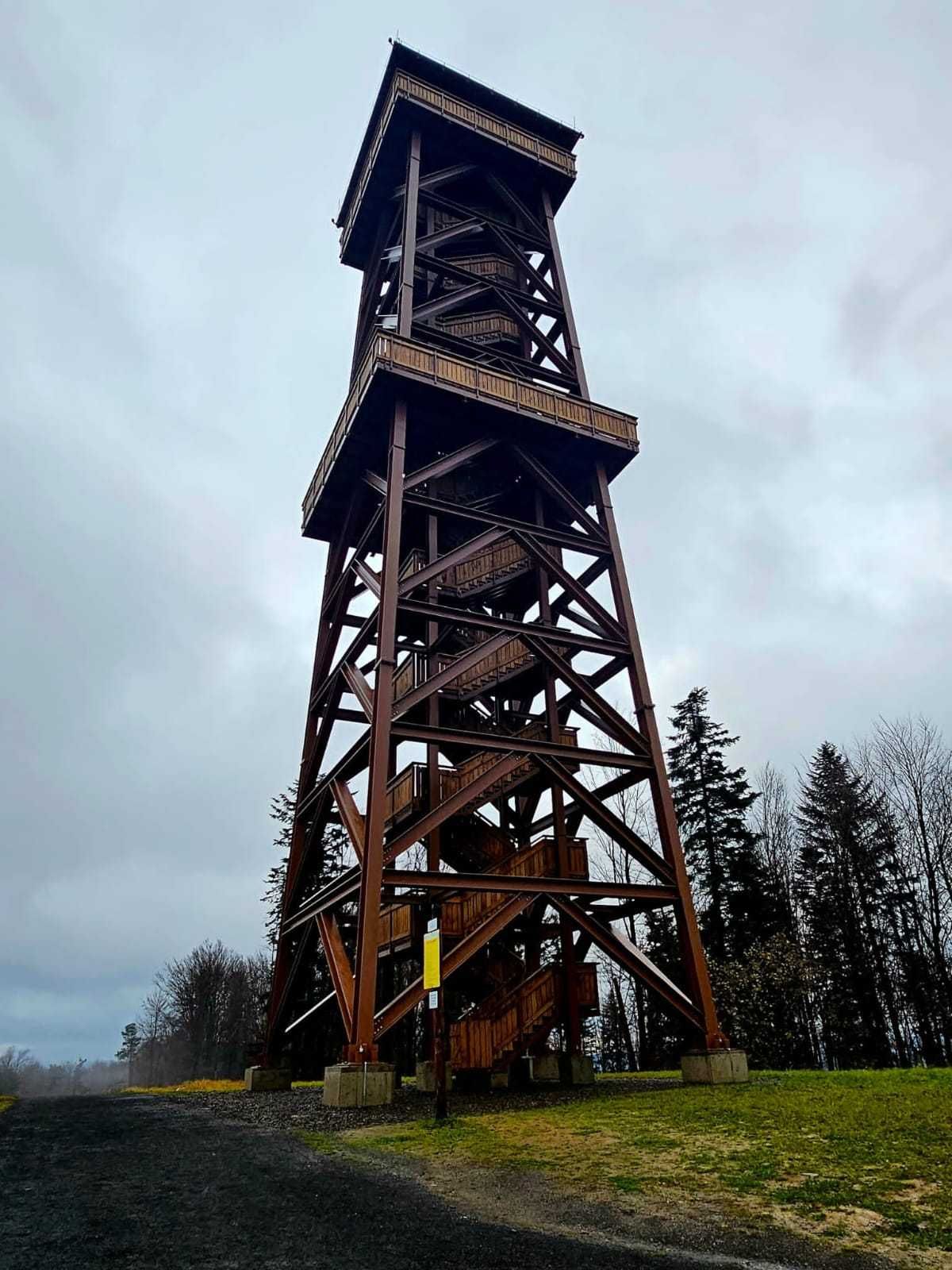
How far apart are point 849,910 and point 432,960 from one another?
26.3 metres

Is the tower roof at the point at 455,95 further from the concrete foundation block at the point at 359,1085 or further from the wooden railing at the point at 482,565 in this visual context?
the concrete foundation block at the point at 359,1085

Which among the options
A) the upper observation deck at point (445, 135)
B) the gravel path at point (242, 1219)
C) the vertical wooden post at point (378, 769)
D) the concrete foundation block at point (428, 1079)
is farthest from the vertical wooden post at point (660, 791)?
the upper observation deck at point (445, 135)

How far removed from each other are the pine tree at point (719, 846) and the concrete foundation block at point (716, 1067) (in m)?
18.0

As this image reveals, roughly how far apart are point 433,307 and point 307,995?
101 ft

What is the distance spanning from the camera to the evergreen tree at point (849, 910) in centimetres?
2952

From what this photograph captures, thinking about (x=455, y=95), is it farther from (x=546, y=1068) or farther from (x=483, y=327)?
(x=546, y=1068)

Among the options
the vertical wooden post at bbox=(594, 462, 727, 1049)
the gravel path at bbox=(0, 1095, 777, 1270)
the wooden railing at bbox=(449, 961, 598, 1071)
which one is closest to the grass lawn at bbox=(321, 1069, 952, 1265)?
the gravel path at bbox=(0, 1095, 777, 1270)

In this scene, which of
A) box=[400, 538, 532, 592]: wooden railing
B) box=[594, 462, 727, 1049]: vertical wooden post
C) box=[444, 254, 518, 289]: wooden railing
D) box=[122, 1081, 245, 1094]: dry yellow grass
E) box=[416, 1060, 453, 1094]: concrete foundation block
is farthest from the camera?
box=[444, 254, 518, 289]: wooden railing

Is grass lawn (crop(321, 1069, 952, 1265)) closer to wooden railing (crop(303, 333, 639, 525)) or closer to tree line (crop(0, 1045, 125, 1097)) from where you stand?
wooden railing (crop(303, 333, 639, 525))

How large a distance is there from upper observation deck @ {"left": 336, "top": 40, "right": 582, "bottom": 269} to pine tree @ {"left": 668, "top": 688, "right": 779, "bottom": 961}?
21909 mm

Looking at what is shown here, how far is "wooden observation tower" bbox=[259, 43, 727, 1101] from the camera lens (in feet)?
47.2

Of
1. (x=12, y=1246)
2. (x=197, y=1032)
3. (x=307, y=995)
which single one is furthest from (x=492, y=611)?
(x=197, y=1032)

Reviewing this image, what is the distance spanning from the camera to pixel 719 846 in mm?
32844

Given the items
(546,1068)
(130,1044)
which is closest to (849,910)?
(546,1068)
